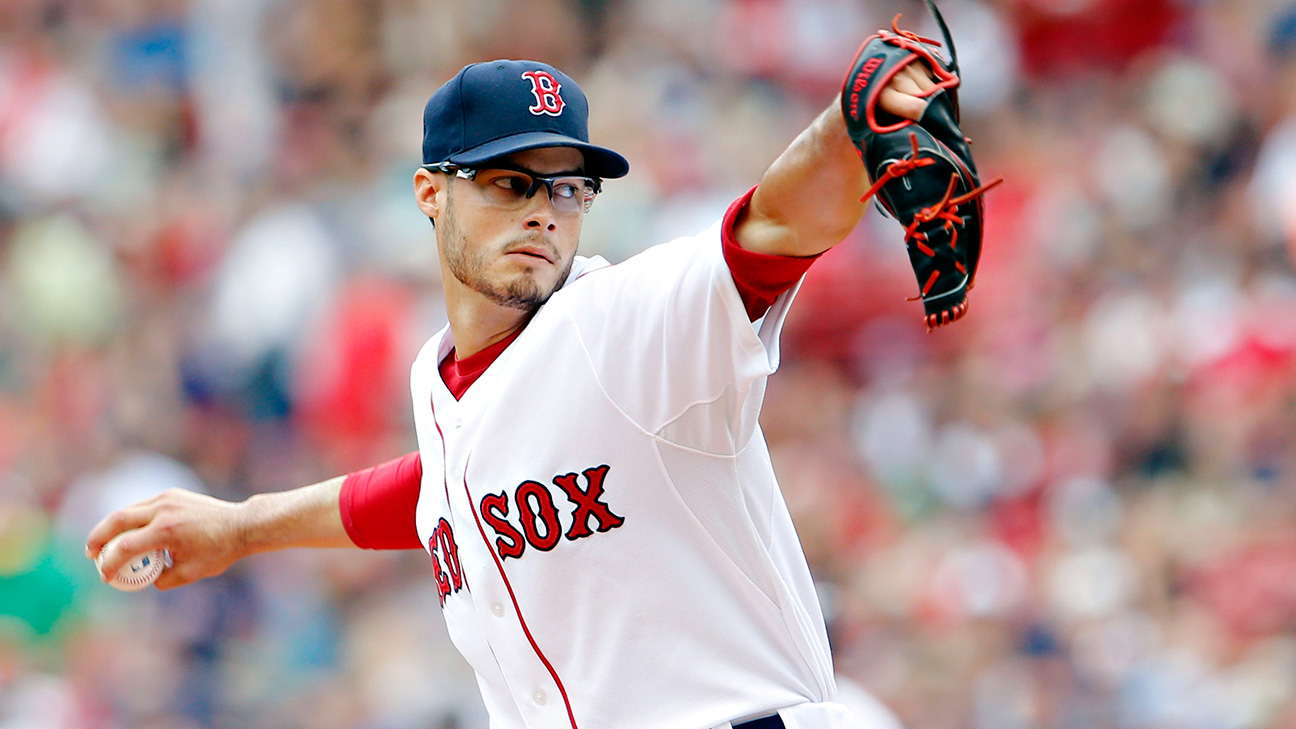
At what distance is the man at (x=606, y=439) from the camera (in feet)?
7.26

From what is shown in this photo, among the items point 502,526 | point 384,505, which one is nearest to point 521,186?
point 502,526

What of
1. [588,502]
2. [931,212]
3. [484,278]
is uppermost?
[484,278]

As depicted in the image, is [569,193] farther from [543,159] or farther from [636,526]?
[636,526]

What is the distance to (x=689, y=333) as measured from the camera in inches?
88.9

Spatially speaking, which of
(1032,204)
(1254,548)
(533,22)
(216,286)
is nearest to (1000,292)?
(1032,204)

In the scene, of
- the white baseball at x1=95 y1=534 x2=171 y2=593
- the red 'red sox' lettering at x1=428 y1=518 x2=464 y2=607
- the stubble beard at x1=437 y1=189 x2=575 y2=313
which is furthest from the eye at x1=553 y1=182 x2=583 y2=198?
the white baseball at x1=95 y1=534 x2=171 y2=593

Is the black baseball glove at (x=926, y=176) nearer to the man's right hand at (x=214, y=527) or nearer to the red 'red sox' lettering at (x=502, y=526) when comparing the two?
the red 'red sox' lettering at (x=502, y=526)

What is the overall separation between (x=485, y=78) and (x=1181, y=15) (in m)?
7.38

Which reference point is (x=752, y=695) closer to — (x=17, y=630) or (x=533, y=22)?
(x=17, y=630)

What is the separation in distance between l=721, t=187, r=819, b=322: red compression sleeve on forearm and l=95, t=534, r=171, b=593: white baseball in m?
1.68

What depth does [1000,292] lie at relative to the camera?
24.8ft

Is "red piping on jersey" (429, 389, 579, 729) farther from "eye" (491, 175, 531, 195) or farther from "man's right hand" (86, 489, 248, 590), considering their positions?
"man's right hand" (86, 489, 248, 590)

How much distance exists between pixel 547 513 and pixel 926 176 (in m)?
0.91

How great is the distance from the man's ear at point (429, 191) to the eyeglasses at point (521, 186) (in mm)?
178
